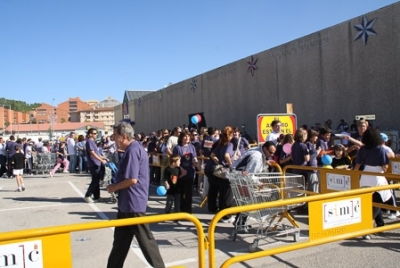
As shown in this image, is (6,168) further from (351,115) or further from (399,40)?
(399,40)

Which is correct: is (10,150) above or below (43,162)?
above

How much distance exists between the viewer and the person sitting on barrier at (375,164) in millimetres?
5969

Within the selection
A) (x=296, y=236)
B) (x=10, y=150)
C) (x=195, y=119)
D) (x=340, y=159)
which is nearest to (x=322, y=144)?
(x=340, y=159)

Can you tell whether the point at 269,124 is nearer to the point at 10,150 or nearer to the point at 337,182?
the point at 337,182

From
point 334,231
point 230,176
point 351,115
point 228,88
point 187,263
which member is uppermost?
point 228,88

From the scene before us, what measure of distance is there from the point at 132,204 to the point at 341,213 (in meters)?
2.29

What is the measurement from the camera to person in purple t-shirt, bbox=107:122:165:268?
4207 mm

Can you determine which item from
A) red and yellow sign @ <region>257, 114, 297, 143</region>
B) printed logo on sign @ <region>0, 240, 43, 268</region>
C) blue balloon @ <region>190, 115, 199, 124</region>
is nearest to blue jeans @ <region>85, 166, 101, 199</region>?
red and yellow sign @ <region>257, 114, 297, 143</region>

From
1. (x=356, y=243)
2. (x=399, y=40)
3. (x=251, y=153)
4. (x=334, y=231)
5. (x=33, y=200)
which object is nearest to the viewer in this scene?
(x=334, y=231)

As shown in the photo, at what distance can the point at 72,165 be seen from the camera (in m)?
19.5

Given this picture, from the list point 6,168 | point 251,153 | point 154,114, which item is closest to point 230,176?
point 251,153

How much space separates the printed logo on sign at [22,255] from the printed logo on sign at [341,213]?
2739mm

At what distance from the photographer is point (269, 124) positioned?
34.8 feet

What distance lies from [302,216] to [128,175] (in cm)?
465
